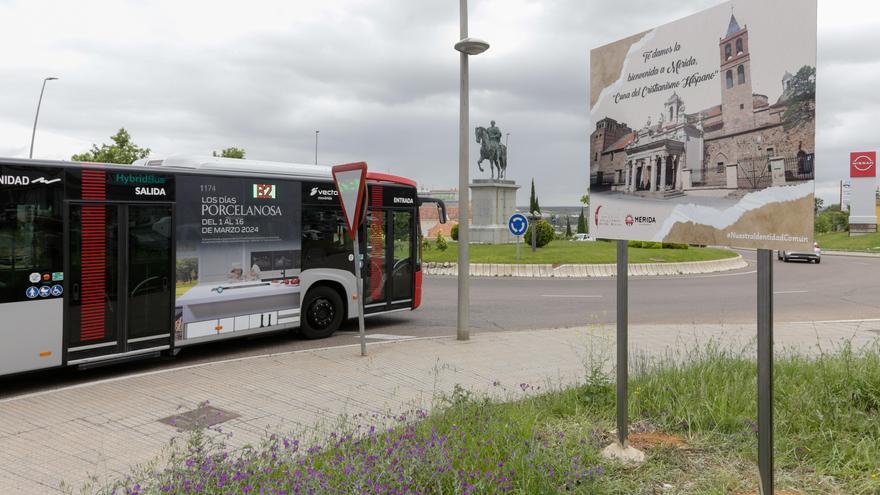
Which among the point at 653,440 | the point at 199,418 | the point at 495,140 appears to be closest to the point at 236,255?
the point at 199,418

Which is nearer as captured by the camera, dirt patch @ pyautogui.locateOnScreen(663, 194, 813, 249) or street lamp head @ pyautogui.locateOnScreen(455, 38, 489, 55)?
dirt patch @ pyautogui.locateOnScreen(663, 194, 813, 249)

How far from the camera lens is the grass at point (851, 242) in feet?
170

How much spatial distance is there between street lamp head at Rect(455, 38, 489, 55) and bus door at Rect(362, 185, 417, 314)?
2806 millimetres

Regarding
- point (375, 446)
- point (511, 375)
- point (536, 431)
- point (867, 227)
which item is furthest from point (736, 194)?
point (867, 227)

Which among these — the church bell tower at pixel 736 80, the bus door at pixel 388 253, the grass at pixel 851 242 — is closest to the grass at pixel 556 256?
the bus door at pixel 388 253

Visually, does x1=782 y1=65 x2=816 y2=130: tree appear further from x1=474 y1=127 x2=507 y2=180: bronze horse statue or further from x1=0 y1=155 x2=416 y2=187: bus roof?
x1=474 y1=127 x2=507 y2=180: bronze horse statue

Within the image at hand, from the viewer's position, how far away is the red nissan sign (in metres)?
61.5

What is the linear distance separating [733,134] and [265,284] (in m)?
7.10

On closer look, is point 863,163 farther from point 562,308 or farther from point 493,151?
point 562,308

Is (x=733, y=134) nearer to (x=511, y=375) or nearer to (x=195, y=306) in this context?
(x=511, y=375)

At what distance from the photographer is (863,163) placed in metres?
61.8

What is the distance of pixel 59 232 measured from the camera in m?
6.93

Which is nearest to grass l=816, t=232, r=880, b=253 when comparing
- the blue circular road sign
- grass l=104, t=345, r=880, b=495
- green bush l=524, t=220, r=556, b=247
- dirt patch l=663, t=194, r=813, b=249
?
green bush l=524, t=220, r=556, b=247

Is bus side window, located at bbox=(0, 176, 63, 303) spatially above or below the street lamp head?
below
